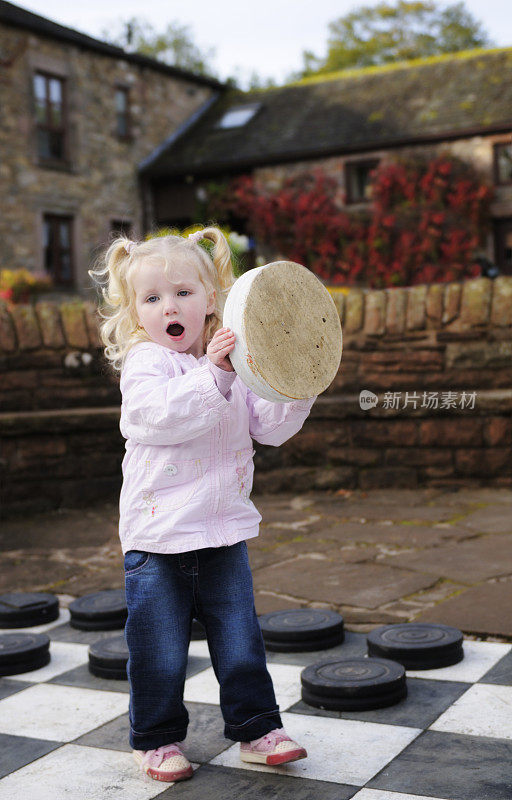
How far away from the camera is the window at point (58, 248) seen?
18344mm

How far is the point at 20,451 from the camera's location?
6.11 metres

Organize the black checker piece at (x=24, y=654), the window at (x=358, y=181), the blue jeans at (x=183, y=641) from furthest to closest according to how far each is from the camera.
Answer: the window at (x=358, y=181) → the black checker piece at (x=24, y=654) → the blue jeans at (x=183, y=641)

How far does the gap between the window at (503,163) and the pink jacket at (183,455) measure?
16192 mm

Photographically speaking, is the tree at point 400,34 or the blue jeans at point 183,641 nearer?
the blue jeans at point 183,641

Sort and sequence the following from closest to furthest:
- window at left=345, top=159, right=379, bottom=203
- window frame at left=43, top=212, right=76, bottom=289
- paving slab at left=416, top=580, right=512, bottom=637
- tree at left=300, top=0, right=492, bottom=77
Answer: paving slab at left=416, top=580, right=512, bottom=637, window frame at left=43, top=212, right=76, bottom=289, window at left=345, top=159, right=379, bottom=203, tree at left=300, top=0, right=492, bottom=77

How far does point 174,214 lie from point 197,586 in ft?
62.7

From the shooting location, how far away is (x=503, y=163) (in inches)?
687

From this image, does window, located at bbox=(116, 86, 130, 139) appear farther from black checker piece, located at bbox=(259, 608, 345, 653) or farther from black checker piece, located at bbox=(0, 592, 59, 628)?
black checker piece, located at bbox=(259, 608, 345, 653)

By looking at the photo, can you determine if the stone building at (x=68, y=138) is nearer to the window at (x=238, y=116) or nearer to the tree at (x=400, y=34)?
the window at (x=238, y=116)

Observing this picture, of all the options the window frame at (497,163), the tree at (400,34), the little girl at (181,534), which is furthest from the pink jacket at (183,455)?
the tree at (400,34)

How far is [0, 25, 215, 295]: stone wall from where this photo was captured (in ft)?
57.0

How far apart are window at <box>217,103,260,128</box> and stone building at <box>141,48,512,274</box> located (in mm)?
29

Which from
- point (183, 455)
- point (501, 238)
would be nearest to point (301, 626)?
point (183, 455)

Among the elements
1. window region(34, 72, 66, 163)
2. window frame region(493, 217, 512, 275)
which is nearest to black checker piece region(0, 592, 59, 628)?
window frame region(493, 217, 512, 275)
